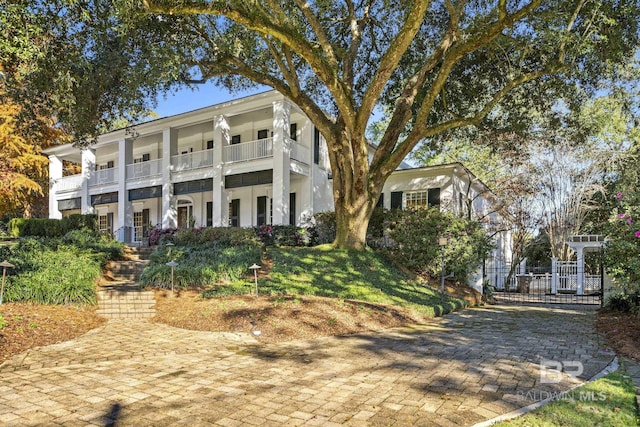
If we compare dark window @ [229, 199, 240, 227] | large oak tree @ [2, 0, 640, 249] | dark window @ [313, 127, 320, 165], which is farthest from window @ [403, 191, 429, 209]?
dark window @ [229, 199, 240, 227]

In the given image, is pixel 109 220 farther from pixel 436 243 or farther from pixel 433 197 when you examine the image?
pixel 436 243

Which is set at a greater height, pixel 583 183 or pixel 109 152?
pixel 109 152

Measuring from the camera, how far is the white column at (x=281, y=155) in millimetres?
17234

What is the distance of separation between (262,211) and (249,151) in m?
3.33

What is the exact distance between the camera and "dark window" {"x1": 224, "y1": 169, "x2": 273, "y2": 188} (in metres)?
18.2

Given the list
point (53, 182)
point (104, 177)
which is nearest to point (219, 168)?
point (104, 177)

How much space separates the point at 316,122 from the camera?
12797 millimetres

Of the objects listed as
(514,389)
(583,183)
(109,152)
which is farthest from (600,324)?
(109,152)

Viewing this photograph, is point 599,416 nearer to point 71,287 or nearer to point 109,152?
point 71,287

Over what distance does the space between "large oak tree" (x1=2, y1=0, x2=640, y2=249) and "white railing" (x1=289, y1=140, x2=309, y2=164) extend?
10.1ft

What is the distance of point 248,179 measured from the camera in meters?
18.7

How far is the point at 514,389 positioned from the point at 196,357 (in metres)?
3.67

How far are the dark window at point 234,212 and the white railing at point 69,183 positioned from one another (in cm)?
928

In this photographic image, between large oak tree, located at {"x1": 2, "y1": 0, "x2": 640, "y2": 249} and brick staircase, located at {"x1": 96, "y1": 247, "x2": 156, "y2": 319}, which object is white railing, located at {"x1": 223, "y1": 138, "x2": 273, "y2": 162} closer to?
large oak tree, located at {"x1": 2, "y1": 0, "x2": 640, "y2": 249}
